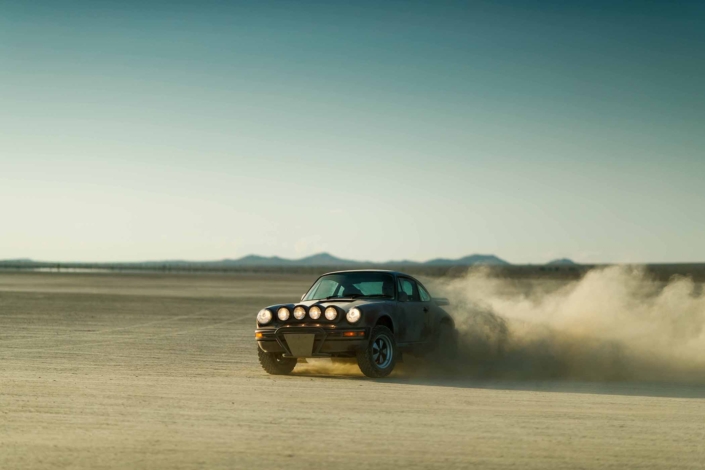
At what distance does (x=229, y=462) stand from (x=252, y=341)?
13493 mm

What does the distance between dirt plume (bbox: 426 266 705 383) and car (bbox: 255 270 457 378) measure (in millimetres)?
1004

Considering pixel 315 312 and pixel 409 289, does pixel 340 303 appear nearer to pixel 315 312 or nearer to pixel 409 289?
pixel 315 312

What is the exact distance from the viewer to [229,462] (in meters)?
7.45

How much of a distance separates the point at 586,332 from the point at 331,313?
6.60 meters

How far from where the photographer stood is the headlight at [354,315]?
13156 millimetres

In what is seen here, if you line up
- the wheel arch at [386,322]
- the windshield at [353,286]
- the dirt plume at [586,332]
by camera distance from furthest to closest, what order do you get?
the dirt plume at [586,332] → the windshield at [353,286] → the wheel arch at [386,322]

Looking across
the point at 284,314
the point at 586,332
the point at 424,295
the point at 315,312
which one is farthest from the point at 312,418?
the point at 586,332

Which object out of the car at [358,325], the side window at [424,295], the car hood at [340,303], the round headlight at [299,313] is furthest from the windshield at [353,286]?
the round headlight at [299,313]

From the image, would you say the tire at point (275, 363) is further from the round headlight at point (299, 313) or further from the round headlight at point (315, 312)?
the round headlight at point (315, 312)

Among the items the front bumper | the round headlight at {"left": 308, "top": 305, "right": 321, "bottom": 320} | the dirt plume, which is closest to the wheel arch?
the front bumper

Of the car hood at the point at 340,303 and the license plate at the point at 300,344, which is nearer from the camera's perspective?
the license plate at the point at 300,344

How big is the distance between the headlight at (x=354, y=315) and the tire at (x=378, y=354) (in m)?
0.37

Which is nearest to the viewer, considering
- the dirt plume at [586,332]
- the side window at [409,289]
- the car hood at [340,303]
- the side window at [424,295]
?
the car hood at [340,303]

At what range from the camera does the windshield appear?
14.5 meters
